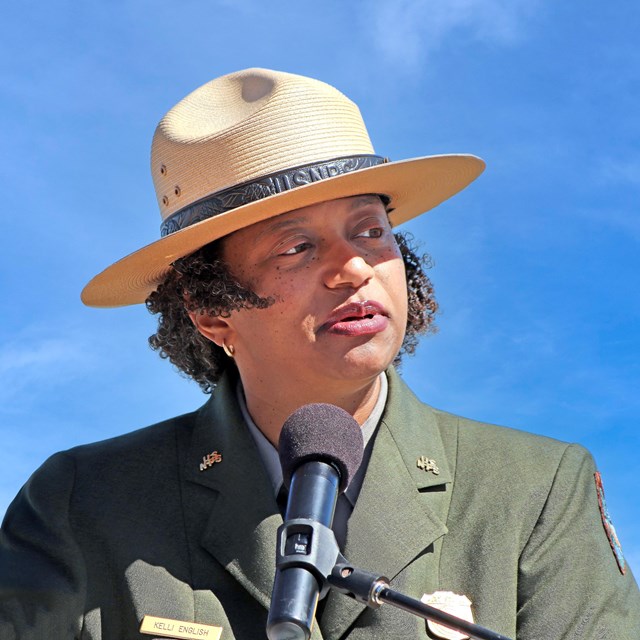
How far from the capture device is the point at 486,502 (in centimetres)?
398

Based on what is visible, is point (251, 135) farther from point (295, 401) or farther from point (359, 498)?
point (359, 498)

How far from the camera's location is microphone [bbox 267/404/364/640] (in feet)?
6.43

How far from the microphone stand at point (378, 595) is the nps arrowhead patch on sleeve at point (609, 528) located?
2.09 m

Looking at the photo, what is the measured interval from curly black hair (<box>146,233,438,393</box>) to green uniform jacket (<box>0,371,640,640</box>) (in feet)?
1.15

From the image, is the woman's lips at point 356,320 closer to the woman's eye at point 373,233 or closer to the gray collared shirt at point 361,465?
the woman's eye at point 373,233

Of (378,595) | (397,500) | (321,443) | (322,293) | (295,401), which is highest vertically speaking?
(322,293)

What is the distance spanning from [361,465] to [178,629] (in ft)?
2.89

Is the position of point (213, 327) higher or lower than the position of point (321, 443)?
higher

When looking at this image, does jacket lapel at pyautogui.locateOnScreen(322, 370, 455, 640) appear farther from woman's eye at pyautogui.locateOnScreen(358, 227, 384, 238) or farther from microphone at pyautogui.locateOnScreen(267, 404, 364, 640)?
microphone at pyautogui.locateOnScreen(267, 404, 364, 640)

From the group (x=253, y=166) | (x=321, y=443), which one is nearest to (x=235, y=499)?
(x=253, y=166)

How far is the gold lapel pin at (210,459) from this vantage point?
426 cm

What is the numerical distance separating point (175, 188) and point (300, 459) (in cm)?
Answer: 232

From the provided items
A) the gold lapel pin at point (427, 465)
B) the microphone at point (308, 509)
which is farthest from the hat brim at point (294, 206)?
the microphone at point (308, 509)

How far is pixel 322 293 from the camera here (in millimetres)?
3914
